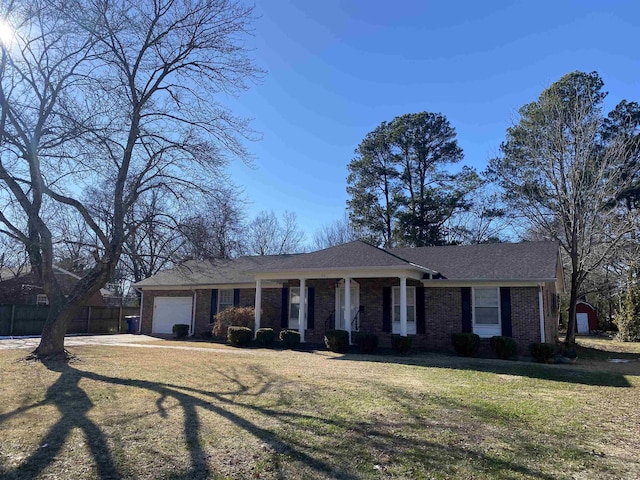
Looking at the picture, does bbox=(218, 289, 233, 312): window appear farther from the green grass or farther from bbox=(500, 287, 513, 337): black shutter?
bbox=(500, 287, 513, 337): black shutter

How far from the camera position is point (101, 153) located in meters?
12.6

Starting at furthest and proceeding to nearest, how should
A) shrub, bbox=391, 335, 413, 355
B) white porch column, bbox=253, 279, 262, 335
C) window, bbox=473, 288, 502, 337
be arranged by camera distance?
1. white porch column, bbox=253, 279, 262, 335
2. window, bbox=473, 288, 502, 337
3. shrub, bbox=391, 335, 413, 355

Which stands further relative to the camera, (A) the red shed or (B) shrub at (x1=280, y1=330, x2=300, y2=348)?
(A) the red shed

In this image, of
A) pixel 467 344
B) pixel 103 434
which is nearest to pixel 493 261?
pixel 467 344

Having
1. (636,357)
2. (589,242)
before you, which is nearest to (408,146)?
(589,242)

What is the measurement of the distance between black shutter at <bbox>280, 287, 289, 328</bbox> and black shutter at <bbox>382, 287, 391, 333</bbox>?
14.5 ft

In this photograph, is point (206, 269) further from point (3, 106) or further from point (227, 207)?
point (3, 106)

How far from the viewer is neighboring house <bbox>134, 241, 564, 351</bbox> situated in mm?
15281

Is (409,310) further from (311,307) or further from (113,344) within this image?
(113,344)

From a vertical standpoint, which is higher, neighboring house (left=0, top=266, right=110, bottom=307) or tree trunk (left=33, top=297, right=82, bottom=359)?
neighboring house (left=0, top=266, right=110, bottom=307)

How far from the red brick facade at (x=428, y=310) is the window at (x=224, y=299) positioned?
738mm

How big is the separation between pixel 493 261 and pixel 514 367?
217 inches

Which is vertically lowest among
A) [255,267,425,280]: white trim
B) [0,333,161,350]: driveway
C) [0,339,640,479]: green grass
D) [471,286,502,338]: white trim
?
[0,333,161,350]: driveway

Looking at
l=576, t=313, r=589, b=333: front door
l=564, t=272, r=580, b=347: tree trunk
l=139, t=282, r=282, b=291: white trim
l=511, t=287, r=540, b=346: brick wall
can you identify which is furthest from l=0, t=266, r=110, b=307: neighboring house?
l=576, t=313, r=589, b=333: front door
